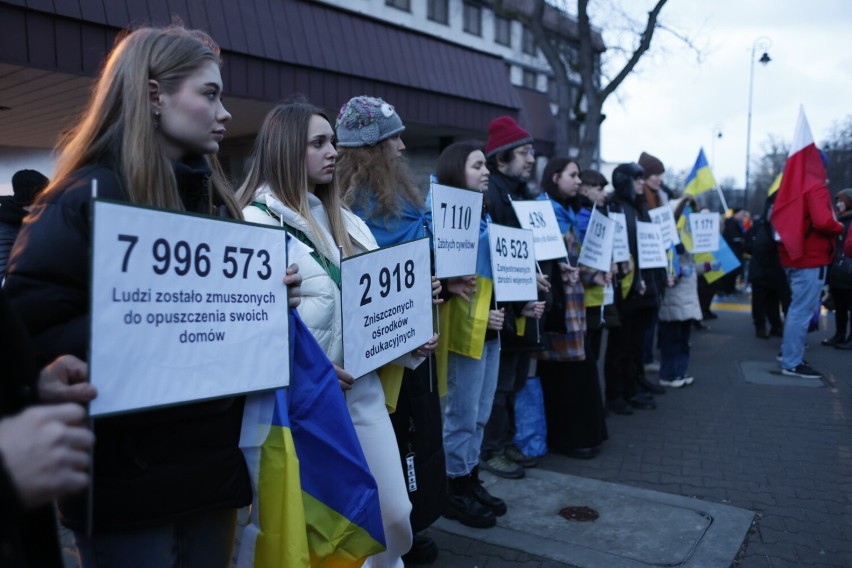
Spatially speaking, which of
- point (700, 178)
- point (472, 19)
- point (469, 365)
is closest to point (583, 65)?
point (472, 19)

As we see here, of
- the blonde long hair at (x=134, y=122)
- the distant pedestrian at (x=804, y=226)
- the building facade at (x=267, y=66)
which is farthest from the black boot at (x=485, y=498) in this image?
the distant pedestrian at (x=804, y=226)

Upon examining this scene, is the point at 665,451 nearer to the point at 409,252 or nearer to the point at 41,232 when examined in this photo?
the point at 409,252

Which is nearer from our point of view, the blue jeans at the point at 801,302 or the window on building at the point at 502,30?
the blue jeans at the point at 801,302

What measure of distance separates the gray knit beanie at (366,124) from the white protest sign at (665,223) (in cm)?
404

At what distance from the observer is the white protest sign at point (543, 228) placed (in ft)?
14.3

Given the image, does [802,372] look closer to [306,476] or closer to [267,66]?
[306,476]

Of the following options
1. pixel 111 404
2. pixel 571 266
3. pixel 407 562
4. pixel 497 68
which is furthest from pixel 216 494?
pixel 497 68

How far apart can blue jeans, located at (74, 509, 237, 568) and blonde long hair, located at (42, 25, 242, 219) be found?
813 millimetres

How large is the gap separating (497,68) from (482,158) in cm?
1235

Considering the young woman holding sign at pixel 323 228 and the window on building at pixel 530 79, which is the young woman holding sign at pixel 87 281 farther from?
the window on building at pixel 530 79

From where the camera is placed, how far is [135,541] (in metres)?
1.65

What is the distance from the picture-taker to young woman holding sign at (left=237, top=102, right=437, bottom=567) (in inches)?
96.7

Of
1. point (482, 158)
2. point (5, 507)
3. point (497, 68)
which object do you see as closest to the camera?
point (5, 507)

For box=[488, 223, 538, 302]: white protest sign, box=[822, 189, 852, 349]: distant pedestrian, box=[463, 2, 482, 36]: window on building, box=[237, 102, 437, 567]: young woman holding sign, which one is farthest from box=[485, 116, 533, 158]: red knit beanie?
box=[463, 2, 482, 36]: window on building
